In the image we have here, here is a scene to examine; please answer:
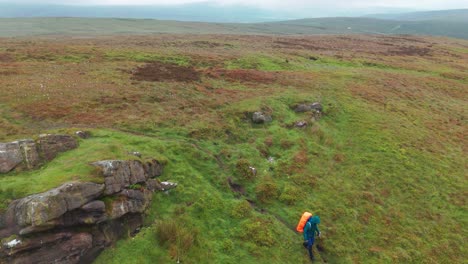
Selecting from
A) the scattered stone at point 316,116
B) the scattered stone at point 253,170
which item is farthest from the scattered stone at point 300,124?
the scattered stone at point 253,170

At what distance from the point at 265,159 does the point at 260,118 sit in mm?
6865

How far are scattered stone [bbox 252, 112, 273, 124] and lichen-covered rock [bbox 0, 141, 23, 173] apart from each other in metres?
20.9

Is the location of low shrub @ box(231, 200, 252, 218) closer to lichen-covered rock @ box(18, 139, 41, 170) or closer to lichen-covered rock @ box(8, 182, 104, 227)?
lichen-covered rock @ box(8, 182, 104, 227)

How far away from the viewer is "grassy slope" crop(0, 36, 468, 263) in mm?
19141

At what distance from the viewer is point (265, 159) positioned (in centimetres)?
2756

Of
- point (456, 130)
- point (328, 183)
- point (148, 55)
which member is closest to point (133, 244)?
point (328, 183)

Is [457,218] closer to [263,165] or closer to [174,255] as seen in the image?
[263,165]

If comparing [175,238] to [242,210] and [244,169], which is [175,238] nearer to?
[242,210]

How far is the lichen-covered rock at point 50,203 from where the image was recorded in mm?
14117

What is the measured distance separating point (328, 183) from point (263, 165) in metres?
5.44

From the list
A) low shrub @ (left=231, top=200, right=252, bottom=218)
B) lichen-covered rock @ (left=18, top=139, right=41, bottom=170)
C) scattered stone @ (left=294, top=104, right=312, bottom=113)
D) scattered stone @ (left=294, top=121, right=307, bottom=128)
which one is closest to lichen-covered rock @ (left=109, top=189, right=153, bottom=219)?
low shrub @ (left=231, top=200, right=252, bottom=218)

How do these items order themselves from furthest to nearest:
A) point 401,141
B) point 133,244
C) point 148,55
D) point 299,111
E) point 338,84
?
point 148,55
point 338,84
point 299,111
point 401,141
point 133,244

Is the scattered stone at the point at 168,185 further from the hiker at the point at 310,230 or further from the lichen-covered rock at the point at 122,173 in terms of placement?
the hiker at the point at 310,230

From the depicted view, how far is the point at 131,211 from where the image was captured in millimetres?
17906
